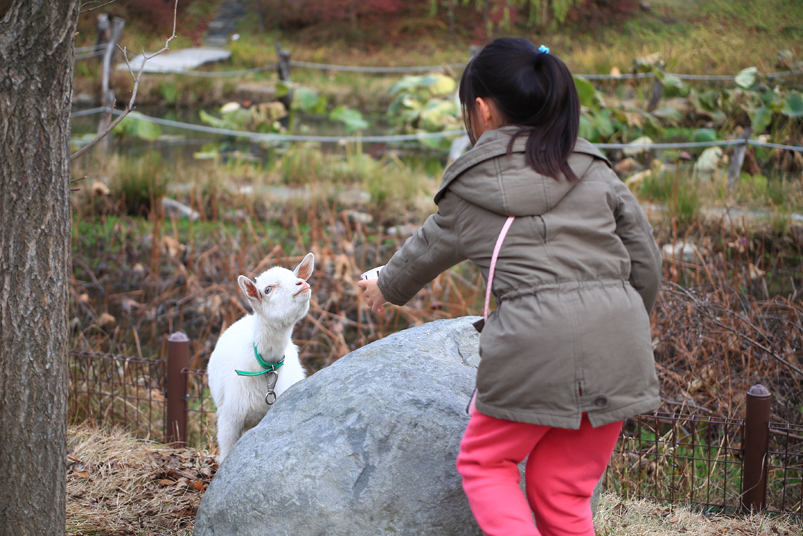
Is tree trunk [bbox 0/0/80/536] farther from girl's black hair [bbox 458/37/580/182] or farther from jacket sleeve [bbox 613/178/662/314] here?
jacket sleeve [bbox 613/178/662/314]

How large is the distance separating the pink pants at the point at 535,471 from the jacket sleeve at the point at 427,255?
1.46ft

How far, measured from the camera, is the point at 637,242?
6.31ft

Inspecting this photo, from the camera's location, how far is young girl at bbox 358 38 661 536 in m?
1.73

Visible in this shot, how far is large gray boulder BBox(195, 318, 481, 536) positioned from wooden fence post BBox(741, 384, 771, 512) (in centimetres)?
150

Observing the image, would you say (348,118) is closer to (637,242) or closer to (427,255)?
(427,255)

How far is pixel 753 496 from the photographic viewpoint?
10.3 ft

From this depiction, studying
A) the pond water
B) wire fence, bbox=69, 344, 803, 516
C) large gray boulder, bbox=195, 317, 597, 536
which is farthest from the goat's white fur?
the pond water

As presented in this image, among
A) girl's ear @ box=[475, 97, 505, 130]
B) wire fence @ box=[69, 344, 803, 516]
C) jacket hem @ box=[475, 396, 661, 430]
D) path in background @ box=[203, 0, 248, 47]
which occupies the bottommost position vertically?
wire fence @ box=[69, 344, 803, 516]

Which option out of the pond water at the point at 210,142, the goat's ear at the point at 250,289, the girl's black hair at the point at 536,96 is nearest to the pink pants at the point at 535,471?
the girl's black hair at the point at 536,96

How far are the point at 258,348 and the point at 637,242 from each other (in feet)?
5.23

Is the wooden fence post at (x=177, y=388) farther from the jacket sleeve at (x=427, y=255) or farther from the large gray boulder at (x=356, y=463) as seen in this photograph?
the jacket sleeve at (x=427, y=255)

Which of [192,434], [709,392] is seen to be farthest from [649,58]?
[192,434]

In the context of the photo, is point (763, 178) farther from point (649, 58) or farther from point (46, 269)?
point (46, 269)

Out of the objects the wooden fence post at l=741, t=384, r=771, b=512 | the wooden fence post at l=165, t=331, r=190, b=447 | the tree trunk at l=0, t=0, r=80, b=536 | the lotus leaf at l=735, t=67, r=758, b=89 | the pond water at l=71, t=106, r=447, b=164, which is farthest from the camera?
the pond water at l=71, t=106, r=447, b=164
